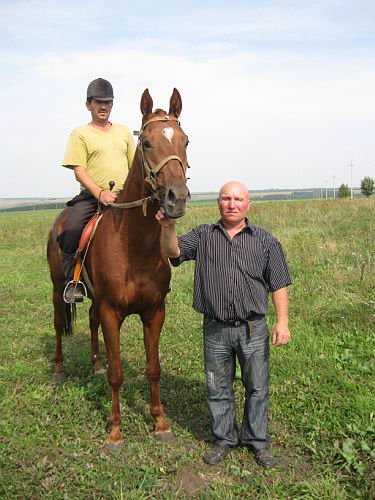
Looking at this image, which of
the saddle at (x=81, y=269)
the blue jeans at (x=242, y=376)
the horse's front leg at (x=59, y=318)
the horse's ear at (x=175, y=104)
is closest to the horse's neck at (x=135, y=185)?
the horse's ear at (x=175, y=104)

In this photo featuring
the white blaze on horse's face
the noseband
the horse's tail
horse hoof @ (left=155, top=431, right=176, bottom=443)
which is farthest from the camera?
the horse's tail

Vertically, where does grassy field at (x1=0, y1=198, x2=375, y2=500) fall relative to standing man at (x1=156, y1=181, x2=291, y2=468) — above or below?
below

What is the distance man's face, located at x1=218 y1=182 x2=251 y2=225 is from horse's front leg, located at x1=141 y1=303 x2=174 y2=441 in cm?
124

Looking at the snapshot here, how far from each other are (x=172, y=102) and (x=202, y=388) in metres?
3.25

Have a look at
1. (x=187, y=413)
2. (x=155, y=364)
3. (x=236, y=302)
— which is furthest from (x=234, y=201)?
(x=187, y=413)

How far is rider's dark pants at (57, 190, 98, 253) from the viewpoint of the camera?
463 centimetres

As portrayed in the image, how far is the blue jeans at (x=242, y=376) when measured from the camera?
3633mm

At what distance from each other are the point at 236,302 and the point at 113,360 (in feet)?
4.77

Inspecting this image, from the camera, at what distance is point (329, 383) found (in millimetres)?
4570

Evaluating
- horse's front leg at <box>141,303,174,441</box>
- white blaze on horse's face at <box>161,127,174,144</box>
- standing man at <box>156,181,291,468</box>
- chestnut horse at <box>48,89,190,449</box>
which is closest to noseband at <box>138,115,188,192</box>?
chestnut horse at <box>48,89,190,449</box>

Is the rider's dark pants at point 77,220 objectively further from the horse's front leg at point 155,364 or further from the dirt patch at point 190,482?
the dirt patch at point 190,482

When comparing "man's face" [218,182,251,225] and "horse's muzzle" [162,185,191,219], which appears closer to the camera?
"horse's muzzle" [162,185,191,219]

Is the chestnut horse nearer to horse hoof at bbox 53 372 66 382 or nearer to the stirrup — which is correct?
the stirrup

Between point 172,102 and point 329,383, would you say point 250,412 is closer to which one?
point 329,383
